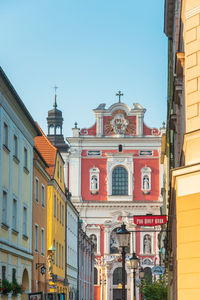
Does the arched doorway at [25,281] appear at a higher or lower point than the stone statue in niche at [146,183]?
lower

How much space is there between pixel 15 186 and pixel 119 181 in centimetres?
5716

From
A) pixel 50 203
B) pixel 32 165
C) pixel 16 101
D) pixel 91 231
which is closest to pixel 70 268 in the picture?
pixel 50 203

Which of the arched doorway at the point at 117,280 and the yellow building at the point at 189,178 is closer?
the yellow building at the point at 189,178

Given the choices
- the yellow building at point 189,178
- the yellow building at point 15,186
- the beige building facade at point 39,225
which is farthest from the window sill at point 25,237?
the yellow building at point 189,178

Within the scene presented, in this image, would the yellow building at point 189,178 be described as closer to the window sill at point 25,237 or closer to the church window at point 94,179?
the window sill at point 25,237

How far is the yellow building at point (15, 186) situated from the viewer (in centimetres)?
2389

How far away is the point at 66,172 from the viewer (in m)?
83.1

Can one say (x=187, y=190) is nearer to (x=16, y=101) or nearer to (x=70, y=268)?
(x=16, y=101)

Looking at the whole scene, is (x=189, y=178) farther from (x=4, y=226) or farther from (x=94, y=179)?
(x=94, y=179)

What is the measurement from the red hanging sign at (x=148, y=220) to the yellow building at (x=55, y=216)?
14.5 m

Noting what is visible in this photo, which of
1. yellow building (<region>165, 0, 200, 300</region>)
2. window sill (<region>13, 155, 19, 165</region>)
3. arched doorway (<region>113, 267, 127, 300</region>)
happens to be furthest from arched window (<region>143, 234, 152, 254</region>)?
yellow building (<region>165, 0, 200, 300</region>)

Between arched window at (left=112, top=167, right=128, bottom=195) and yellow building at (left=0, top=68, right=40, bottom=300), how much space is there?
52.3m

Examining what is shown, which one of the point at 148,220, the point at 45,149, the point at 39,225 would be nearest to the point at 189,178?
the point at 148,220

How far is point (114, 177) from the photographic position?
8344 cm
